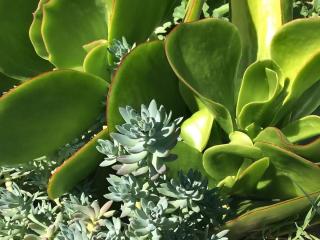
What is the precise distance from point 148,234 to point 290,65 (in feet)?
1.55

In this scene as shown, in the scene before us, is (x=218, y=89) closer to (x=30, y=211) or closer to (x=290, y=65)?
(x=290, y=65)

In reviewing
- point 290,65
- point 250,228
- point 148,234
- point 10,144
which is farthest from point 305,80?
point 10,144

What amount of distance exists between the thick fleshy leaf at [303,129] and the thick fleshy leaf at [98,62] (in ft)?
1.29

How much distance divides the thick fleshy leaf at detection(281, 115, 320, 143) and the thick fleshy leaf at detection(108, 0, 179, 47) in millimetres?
361

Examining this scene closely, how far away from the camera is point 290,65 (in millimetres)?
1167

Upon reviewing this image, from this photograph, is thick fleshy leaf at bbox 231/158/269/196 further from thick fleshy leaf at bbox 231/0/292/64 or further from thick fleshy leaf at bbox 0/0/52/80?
thick fleshy leaf at bbox 0/0/52/80

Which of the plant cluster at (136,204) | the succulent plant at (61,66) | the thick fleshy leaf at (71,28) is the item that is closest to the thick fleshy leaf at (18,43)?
the succulent plant at (61,66)

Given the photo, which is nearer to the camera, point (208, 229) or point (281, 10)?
point (208, 229)

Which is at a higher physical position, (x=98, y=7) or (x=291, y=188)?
(x=98, y=7)

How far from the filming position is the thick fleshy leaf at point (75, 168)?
103cm

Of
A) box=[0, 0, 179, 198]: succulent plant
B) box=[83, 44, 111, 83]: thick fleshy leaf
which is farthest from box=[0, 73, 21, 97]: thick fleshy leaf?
box=[83, 44, 111, 83]: thick fleshy leaf

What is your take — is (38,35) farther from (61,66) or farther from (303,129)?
(303,129)

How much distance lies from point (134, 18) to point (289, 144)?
0.40 metres

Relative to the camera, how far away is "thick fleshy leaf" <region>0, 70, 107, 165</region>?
3.32ft
